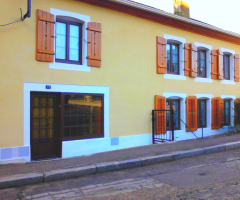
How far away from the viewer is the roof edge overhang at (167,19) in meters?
8.89

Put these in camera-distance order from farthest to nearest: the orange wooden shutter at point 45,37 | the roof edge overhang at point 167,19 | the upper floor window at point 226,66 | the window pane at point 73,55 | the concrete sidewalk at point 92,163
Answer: the upper floor window at point 226,66 < the roof edge overhang at point 167,19 < the window pane at point 73,55 < the orange wooden shutter at point 45,37 < the concrete sidewalk at point 92,163

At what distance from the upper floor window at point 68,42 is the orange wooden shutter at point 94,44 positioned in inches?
13.2

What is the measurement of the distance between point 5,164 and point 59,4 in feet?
16.4

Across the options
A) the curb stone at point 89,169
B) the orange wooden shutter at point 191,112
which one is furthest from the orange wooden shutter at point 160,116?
the curb stone at point 89,169

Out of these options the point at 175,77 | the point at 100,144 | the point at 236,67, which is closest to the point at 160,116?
the point at 175,77

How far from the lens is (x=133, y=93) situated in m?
9.55

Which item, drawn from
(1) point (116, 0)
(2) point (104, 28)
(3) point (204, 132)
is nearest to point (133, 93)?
(2) point (104, 28)

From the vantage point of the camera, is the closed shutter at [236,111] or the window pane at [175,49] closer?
the window pane at [175,49]

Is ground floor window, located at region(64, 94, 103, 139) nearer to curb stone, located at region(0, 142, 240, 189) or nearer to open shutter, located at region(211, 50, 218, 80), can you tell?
curb stone, located at region(0, 142, 240, 189)

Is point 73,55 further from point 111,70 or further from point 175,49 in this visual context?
point 175,49

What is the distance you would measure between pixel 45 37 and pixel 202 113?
8342 mm

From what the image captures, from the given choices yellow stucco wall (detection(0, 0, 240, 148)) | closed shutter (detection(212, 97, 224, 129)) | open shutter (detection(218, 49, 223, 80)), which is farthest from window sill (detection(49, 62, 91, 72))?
Result: open shutter (detection(218, 49, 223, 80))

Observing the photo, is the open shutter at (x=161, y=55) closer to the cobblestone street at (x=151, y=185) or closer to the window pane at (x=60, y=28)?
the window pane at (x=60, y=28)

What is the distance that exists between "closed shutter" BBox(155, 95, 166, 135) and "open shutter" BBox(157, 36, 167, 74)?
45.4 inches
